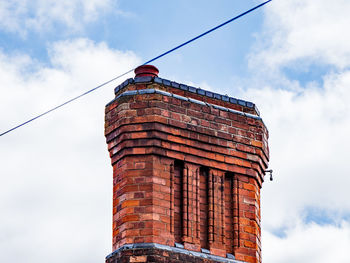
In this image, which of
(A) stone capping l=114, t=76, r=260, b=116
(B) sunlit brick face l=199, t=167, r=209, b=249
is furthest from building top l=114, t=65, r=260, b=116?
(B) sunlit brick face l=199, t=167, r=209, b=249

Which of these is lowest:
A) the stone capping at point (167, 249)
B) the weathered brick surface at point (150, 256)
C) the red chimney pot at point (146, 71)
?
the weathered brick surface at point (150, 256)

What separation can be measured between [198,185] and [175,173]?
318mm

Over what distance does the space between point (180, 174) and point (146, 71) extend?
4.58ft

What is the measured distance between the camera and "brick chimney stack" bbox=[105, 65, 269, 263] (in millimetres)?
9070

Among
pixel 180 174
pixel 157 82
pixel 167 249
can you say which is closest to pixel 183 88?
pixel 157 82

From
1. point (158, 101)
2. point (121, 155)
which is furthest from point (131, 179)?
point (158, 101)

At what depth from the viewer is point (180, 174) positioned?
31.3 ft

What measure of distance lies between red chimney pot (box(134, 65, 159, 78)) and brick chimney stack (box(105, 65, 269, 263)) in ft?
0.05

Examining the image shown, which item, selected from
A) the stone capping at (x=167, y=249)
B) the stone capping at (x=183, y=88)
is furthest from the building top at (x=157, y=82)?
the stone capping at (x=167, y=249)

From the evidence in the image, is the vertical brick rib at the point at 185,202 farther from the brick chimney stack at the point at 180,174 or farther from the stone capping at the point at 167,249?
the stone capping at the point at 167,249

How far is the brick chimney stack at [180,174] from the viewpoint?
9.07 metres

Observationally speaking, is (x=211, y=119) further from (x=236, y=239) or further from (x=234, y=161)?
(x=236, y=239)

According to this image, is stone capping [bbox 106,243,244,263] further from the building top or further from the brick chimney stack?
the building top

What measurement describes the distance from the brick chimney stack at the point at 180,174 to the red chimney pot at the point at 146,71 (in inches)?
0.6
